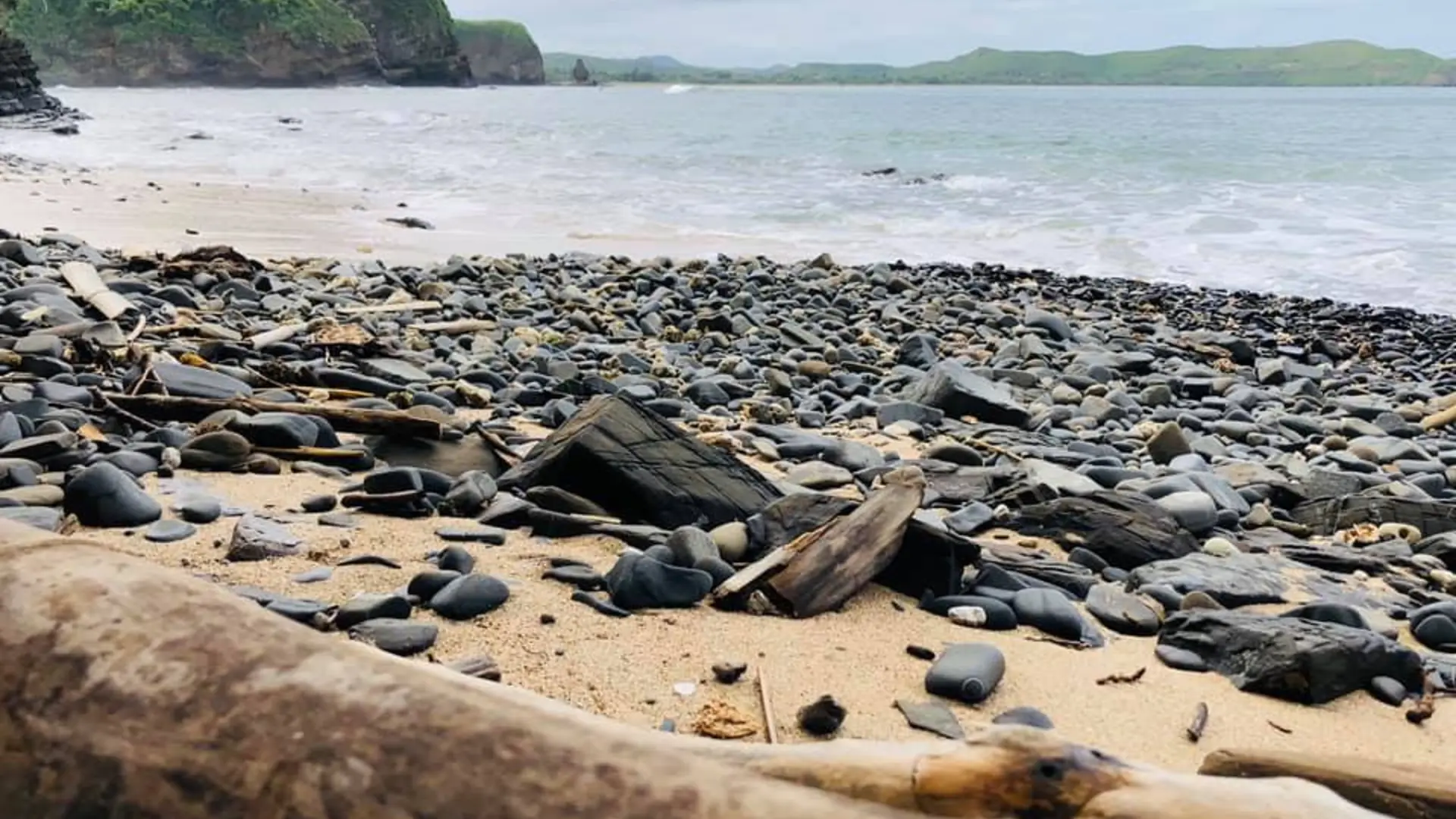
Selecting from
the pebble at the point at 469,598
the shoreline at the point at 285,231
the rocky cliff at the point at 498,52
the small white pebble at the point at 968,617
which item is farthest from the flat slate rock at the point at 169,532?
the rocky cliff at the point at 498,52

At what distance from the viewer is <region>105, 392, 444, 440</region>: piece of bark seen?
4.25 m

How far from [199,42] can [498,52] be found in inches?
1790

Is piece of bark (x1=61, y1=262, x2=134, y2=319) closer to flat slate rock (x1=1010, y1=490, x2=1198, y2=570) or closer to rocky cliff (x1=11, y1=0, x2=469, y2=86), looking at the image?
flat slate rock (x1=1010, y1=490, x2=1198, y2=570)

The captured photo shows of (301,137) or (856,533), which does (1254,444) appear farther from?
(301,137)

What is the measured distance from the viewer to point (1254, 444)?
6.07m

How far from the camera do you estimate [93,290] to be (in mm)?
6539

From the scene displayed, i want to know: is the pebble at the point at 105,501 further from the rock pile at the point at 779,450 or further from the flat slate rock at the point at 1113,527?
the flat slate rock at the point at 1113,527

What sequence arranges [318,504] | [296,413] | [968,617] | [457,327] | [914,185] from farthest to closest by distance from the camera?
1. [914,185]
2. [457,327]
3. [296,413]
4. [318,504]
5. [968,617]

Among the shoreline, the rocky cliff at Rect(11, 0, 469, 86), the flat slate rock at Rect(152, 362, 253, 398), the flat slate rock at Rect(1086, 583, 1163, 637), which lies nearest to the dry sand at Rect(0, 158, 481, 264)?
the shoreline

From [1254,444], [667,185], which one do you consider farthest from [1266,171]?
[1254,444]

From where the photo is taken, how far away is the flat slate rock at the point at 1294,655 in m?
2.94

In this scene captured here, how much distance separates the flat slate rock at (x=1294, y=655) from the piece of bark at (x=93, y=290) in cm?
537

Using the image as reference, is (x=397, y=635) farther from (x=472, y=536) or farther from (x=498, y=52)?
(x=498, y=52)

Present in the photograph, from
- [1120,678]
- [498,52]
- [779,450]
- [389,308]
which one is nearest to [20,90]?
[389,308]
